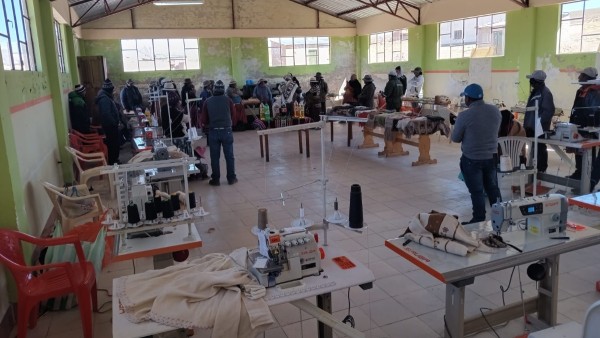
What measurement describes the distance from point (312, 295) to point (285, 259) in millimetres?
205

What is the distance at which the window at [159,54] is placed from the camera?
14.6 meters

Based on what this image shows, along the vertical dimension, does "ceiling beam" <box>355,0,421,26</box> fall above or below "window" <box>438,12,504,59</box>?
above

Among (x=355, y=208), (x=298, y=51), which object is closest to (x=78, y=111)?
(x=355, y=208)

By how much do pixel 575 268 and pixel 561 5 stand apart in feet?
25.2

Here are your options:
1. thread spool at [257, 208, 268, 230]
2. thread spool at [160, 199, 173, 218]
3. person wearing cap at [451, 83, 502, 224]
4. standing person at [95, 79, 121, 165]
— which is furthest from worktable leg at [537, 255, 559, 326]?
standing person at [95, 79, 121, 165]

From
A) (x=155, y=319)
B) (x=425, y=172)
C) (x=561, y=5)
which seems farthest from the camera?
(x=561, y=5)

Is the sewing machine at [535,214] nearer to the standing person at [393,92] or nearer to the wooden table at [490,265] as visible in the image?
the wooden table at [490,265]

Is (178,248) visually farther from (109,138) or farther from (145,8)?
(145,8)

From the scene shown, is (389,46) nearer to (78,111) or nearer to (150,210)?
(78,111)

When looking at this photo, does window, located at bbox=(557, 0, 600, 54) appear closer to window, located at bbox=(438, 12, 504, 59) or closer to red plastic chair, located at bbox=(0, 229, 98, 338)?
window, located at bbox=(438, 12, 504, 59)

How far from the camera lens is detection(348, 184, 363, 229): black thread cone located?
8.25 ft

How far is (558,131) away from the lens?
5.43 m

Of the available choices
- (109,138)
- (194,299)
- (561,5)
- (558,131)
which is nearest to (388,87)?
(561,5)

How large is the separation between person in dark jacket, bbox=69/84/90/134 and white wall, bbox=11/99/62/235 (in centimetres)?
171
